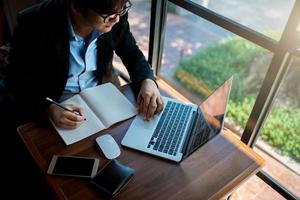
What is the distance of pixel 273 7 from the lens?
122 centimetres

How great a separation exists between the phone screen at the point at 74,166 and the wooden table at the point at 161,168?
2 cm

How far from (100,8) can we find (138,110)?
1.44 ft

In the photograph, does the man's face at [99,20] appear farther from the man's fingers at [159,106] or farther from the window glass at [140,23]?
the window glass at [140,23]

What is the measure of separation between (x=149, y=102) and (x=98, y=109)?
213 millimetres

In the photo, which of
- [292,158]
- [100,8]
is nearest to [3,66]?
[100,8]

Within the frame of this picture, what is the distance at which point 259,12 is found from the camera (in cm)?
128

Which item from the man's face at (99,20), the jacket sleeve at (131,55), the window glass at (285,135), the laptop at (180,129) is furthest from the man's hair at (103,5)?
the window glass at (285,135)

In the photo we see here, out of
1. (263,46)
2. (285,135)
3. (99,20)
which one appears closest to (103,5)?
(99,20)

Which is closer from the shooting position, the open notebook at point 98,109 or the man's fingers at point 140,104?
the open notebook at point 98,109

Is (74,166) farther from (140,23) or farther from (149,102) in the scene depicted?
(140,23)

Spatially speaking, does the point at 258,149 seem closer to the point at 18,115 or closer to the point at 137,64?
the point at 137,64

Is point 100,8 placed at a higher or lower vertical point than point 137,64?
higher

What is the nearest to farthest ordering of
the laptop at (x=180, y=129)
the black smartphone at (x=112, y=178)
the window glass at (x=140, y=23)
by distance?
the black smartphone at (x=112, y=178)
the laptop at (x=180, y=129)
the window glass at (x=140, y=23)

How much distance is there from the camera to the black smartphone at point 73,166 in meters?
0.97
